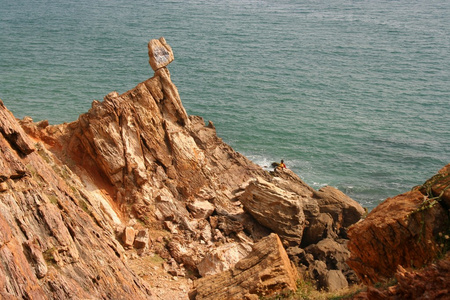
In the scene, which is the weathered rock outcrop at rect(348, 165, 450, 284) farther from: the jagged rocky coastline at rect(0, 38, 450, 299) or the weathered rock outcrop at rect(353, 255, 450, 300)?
the weathered rock outcrop at rect(353, 255, 450, 300)

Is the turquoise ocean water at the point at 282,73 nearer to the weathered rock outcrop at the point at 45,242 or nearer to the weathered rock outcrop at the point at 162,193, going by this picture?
the weathered rock outcrop at the point at 162,193

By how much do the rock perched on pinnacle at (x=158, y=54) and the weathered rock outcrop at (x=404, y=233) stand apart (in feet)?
58.1

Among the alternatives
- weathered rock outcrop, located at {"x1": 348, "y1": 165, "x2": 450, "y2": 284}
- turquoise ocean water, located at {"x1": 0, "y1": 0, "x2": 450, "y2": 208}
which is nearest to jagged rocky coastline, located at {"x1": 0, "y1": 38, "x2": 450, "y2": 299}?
weathered rock outcrop, located at {"x1": 348, "y1": 165, "x2": 450, "y2": 284}

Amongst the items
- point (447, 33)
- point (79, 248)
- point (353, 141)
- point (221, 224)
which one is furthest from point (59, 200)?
point (447, 33)

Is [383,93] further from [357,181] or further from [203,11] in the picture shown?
[203,11]

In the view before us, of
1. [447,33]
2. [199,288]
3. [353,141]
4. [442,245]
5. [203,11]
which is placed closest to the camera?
[442,245]

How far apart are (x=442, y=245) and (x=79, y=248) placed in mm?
12533

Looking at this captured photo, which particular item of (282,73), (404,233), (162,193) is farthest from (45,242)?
(282,73)

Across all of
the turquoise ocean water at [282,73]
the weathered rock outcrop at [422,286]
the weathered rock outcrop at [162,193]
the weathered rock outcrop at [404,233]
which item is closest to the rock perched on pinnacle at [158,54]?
the weathered rock outcrop at [162,193]

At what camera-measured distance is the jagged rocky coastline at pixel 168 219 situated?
15898mm

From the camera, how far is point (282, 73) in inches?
2724

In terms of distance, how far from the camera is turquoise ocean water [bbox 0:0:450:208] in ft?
167

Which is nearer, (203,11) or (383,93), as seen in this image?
(383,93)

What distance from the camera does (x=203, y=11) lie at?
100m
